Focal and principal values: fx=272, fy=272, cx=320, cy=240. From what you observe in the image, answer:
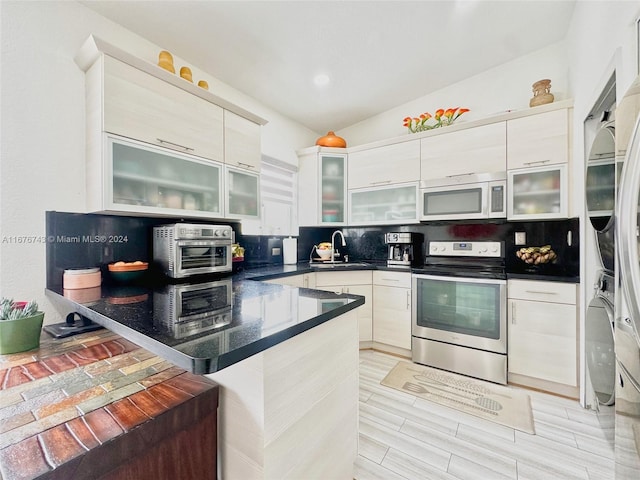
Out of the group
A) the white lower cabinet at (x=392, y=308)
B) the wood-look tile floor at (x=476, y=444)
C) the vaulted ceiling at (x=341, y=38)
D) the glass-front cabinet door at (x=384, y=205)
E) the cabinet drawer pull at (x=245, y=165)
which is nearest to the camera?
the wood-look tile floor at (x=476, y=444)

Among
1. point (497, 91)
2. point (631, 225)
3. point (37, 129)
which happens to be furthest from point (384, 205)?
point (37, 129)

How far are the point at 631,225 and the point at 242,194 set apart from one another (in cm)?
223

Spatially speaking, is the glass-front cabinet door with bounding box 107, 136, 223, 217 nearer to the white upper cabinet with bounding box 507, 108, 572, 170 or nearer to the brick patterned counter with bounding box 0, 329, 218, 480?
the brick patterned counter with bounding box 0, 329, 218, 480

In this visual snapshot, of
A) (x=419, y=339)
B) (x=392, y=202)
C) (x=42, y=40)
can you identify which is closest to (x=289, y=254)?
(x=392, y=202)

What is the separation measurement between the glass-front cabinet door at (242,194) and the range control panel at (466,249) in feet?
6.24

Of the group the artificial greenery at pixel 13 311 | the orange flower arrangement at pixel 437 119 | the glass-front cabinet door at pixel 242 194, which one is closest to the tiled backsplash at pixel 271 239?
the glass-front cabinet door at pixel 242 194

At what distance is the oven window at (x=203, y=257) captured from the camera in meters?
1.89

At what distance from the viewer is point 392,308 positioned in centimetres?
273

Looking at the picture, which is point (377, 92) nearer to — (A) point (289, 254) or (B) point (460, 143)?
(B) point (460, 143)

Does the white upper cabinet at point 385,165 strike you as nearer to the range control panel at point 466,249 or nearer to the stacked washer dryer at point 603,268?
the range control panel at point 466,249

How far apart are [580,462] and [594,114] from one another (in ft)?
6.79

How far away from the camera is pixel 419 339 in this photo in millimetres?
2527

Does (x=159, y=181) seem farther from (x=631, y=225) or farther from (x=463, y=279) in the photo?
(x=463, y=279)

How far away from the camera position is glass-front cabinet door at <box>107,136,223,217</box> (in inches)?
62.4
